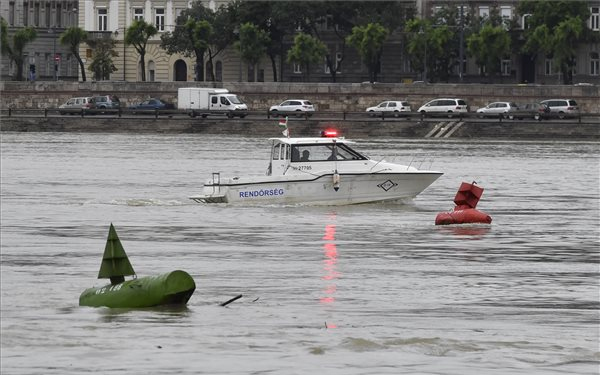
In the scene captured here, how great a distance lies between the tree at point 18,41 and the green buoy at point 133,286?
92.9 m

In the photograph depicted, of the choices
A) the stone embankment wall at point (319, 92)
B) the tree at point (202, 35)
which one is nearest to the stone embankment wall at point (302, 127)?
the stone embankment wall at point (319, 92)

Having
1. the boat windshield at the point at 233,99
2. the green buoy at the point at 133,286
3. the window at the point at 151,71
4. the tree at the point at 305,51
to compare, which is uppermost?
the tree at the point at 305,51

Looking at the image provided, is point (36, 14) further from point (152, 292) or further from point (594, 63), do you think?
point (152, 292)

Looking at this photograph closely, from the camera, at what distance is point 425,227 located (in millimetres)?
40344

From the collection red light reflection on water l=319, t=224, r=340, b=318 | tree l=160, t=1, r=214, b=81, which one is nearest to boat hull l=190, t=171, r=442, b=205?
red light reflection on water l=319, t=224, r=340, b=318

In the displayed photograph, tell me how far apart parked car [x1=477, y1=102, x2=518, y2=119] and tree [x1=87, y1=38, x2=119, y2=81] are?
2952 cm

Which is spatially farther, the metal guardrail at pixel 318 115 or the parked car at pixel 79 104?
the parked car at pixel 79 104

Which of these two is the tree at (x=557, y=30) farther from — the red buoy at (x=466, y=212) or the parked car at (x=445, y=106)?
the red buoy at (x=466, y=212)

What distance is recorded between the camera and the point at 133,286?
25.7 meters

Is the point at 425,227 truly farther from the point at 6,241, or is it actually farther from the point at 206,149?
the point at 206,149

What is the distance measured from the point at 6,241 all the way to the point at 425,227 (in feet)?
31.8

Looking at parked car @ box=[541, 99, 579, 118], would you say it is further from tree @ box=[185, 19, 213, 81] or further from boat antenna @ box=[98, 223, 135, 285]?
boat antenna @ box=[98, 223, 135, 285]

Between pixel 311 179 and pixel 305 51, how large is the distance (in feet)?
239

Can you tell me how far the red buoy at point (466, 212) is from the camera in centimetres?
4088
